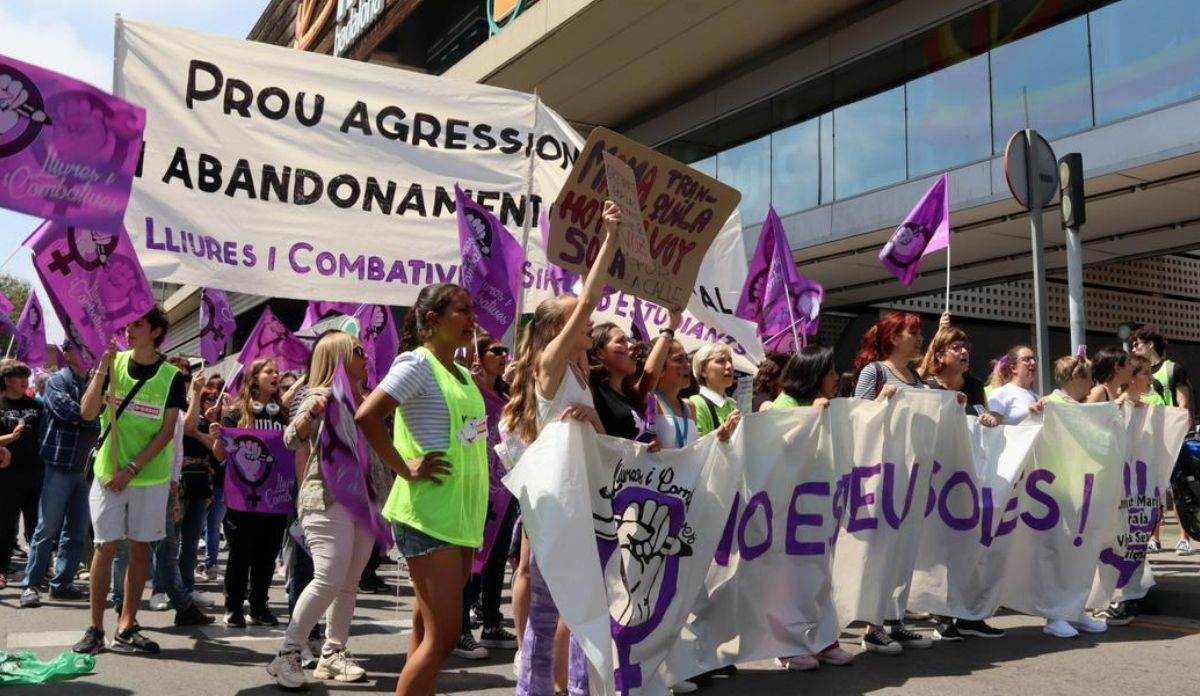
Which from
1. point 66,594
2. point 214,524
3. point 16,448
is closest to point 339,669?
point 66,594

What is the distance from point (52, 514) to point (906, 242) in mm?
7184

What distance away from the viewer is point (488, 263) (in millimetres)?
7332

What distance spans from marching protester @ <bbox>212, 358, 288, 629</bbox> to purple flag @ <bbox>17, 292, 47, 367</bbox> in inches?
338

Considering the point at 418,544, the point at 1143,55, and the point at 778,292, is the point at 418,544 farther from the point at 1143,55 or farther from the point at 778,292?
the point at 1143,55

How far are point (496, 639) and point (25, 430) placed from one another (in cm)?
497

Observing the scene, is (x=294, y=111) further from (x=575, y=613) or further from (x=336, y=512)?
(x=575, y=613)

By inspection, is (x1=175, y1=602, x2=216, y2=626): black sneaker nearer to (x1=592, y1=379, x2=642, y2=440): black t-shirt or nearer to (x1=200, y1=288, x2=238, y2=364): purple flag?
(x1=592, y1=379, x2=642, y2=440): black t-shirt

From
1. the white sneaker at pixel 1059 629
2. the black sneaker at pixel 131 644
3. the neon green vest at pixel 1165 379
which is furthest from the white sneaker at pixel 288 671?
the neon green vest at pixel 1165 379

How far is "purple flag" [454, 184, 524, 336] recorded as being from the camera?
7.21 metres

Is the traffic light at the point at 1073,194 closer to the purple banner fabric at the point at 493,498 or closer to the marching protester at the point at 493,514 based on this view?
the marching protester at the point at 493,514

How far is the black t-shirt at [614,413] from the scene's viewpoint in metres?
5.04

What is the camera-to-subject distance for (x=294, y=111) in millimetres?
6809

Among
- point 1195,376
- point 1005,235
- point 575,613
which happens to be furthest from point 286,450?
point 1195,376

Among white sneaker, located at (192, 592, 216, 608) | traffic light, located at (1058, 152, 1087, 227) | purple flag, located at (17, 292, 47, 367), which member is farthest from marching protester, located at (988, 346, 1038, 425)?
purple flag, located at (17, 292, 47, 367)
